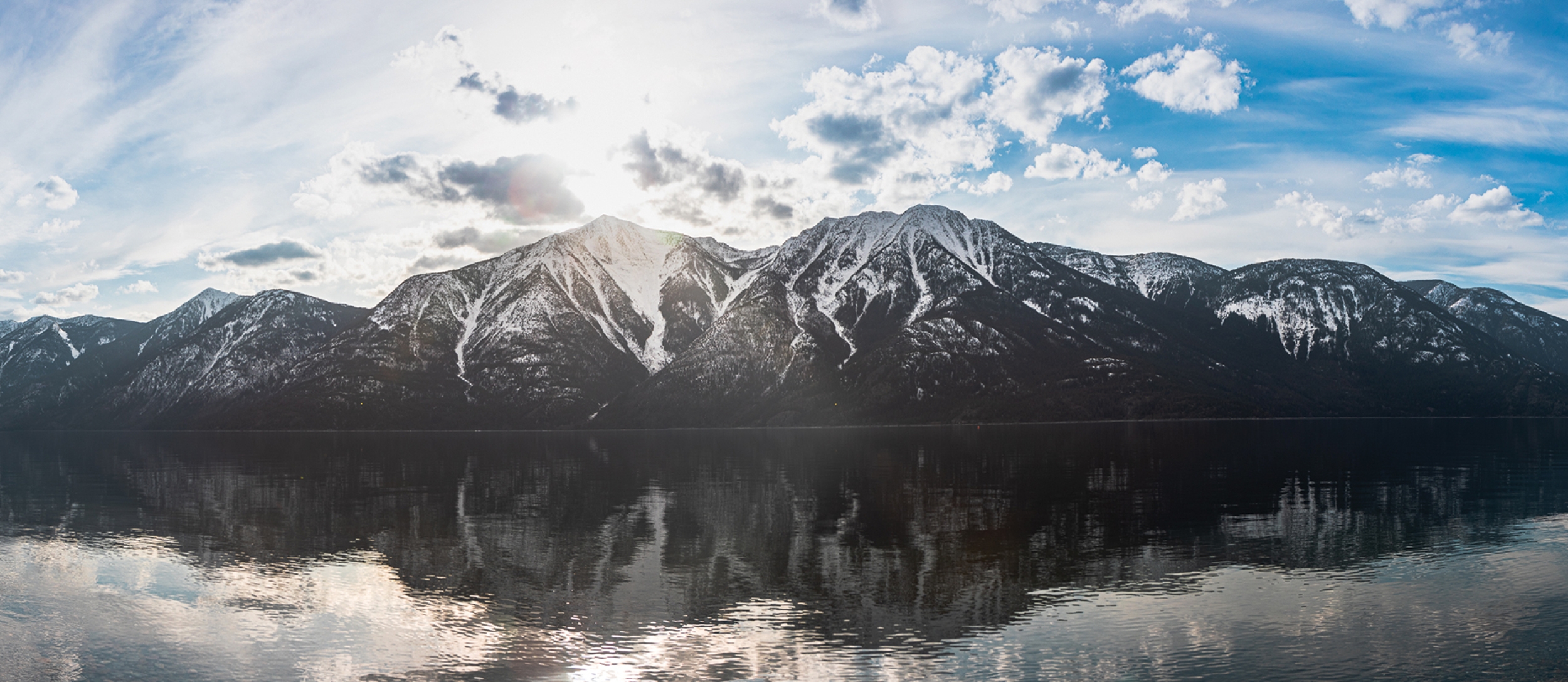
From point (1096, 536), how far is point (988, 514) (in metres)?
15.3

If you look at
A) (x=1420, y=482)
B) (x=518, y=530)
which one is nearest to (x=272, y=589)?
(x=518, y=530)

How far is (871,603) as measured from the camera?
171 ft

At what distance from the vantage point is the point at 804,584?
5750 cm

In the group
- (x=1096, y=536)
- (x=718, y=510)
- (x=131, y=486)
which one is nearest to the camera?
(x=1096, y=536)

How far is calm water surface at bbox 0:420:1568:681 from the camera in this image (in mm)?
41719

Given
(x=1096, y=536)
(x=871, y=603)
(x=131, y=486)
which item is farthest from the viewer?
(x=131, y=486)

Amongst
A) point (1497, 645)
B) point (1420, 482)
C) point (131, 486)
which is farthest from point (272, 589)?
point (1420, 482)

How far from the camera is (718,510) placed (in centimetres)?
9475

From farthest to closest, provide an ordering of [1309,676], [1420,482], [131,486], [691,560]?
[131,486]
[1420,482]
[691,560]
[1309,676]

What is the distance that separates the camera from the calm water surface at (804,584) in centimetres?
4172

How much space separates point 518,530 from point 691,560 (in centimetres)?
2374

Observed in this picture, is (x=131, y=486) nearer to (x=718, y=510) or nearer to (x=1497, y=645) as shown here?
(x=718, y=510)

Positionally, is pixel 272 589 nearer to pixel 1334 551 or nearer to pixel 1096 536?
pixel 1096 536

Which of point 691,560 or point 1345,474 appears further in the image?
point 1345,474
